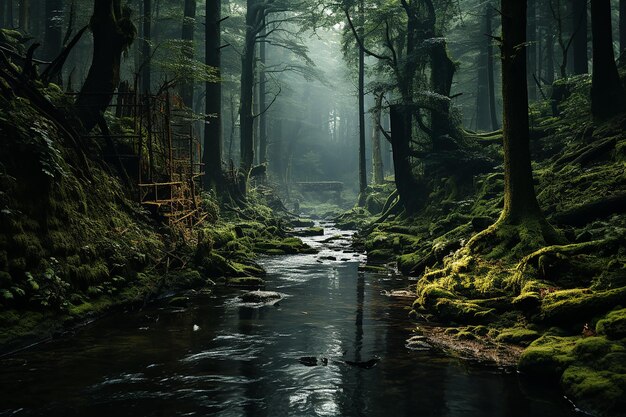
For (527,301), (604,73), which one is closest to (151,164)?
(527,301)

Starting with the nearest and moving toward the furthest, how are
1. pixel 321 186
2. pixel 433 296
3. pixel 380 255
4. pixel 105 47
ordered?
pixel 433 296, pixel 105 47, pixel 380 255, pixel 321 186

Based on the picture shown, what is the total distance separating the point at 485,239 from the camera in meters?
10.8

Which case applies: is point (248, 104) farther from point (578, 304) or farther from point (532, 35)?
point (578, 304)

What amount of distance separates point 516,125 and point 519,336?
16.5ft

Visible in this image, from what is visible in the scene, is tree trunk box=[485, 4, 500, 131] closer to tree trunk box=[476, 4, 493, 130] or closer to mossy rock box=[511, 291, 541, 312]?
tree trunk box=[476, 4, 493, 130]

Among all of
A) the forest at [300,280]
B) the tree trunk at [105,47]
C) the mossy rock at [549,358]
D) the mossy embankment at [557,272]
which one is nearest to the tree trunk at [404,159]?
the forest at [300,280]

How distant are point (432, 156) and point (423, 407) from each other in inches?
705

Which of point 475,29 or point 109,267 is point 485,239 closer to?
point 109,267

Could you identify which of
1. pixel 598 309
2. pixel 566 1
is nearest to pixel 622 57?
pixel 566 1

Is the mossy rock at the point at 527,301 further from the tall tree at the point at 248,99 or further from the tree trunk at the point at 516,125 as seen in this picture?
the tall tree at the point at 248,99

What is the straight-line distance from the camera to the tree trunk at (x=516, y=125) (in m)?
10.3

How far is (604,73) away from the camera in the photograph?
49.0 ft

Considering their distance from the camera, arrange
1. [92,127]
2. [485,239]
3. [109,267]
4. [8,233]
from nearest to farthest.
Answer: [8,233], [109,267], [485,239], [92,127]

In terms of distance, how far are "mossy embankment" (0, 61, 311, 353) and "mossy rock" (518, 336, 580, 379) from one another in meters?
7.01
